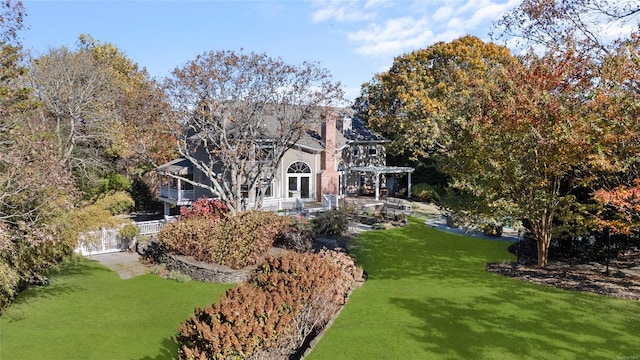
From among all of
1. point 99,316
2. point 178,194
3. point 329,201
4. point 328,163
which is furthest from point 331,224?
point 99,316

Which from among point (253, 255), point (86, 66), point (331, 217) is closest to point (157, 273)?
point (253, 255)

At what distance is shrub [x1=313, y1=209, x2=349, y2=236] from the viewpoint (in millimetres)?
21062

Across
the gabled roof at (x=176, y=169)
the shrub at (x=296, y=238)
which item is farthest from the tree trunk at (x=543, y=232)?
the gabled roof at (x=176, y=169)

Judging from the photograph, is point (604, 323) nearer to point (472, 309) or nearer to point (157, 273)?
point (472, 309)

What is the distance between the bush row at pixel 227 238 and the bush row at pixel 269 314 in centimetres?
575

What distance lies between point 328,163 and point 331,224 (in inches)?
404

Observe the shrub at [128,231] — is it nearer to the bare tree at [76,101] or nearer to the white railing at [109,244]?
the white railing at [109,244]

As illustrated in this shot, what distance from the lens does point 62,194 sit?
37.1 feet

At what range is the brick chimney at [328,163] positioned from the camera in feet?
99.8

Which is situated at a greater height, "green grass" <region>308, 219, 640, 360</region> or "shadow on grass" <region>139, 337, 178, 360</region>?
"green grass" <region>308, 219, 640, 360</region>

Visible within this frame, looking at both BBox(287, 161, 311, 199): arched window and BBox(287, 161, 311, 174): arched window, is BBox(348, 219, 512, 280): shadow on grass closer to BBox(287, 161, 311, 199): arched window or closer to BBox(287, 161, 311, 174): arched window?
BBox(287, 161, 311, 199): arched window

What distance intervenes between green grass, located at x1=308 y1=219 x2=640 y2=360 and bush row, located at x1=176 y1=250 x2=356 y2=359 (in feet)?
3.03

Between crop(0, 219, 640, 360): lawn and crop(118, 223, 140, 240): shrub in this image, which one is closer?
crop(0, 219, 640, 360): lawn

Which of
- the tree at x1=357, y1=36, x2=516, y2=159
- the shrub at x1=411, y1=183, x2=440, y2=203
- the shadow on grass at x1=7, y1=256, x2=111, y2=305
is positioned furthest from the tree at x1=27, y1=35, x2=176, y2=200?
the shrub at x1=411, y1=183, x2=440, y2=203
